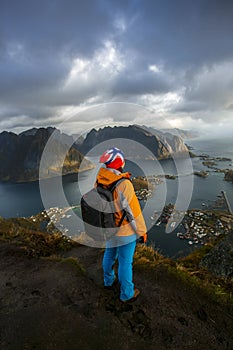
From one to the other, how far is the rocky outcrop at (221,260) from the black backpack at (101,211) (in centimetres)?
329

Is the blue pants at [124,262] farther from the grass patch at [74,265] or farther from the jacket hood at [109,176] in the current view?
the grass patch at [74,265]

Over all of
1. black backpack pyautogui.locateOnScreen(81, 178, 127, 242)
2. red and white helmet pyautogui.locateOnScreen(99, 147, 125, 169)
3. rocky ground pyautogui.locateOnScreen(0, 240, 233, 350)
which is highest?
red and white helmet pyautogui.locateOnScreen(99, 147, 125, 169)

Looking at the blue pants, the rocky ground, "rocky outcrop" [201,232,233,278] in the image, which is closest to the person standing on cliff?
the blue pants

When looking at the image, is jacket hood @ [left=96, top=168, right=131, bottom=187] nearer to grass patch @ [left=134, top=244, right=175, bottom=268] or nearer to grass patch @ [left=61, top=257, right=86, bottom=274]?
grass patch @ [left=61, top=257, right=86, bottom=274]

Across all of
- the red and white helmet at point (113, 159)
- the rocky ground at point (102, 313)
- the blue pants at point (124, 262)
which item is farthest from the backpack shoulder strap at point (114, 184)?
the rocky ground at point (102, 313)

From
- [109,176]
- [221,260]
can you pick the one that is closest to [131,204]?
[109,176]

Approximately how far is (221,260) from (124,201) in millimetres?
3622

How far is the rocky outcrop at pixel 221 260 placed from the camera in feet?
15.3

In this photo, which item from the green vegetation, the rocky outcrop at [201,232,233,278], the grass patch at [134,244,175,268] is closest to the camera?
the green vegetation

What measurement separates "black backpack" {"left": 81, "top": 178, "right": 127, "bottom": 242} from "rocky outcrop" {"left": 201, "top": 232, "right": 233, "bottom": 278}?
3287mm

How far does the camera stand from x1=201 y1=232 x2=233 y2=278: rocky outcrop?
15.3 feet

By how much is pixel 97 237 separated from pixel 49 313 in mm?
1537

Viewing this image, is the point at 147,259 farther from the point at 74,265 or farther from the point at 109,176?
the point at 109,176

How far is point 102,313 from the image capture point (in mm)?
3338
